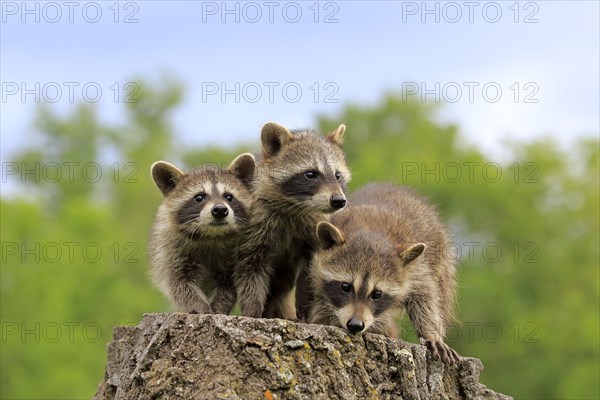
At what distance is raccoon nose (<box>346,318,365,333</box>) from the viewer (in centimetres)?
895

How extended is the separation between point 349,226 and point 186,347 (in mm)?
3369

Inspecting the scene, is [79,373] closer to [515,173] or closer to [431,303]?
[515,173]

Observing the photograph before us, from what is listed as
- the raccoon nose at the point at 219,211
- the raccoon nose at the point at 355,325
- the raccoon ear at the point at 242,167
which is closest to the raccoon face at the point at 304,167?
the raccoon ear at the point at 242,167

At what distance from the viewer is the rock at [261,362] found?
804cm

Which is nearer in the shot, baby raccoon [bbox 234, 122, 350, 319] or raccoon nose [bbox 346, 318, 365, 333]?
→ raccoon nose [bbox 346, 318, 365, 333]

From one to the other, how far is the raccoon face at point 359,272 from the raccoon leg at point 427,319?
0.78 ft

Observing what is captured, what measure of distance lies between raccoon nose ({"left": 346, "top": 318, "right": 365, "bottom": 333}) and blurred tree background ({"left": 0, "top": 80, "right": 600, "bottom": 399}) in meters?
26.9

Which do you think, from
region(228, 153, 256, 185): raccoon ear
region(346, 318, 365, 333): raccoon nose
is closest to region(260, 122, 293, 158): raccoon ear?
region(228, 153, 256, 185): raccoon ear

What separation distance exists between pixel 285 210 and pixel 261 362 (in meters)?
3.62

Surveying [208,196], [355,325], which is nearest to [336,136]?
[208,196]

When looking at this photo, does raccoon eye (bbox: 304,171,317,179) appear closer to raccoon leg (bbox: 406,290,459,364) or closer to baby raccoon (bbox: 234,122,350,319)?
baby raccoon (bbox: 234,122,350,319)

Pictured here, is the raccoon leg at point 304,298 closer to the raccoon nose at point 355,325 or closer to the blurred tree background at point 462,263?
the raccoon nose at point 355,325

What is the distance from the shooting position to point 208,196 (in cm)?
1131

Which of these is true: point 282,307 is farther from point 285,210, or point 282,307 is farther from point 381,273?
point 381,273
